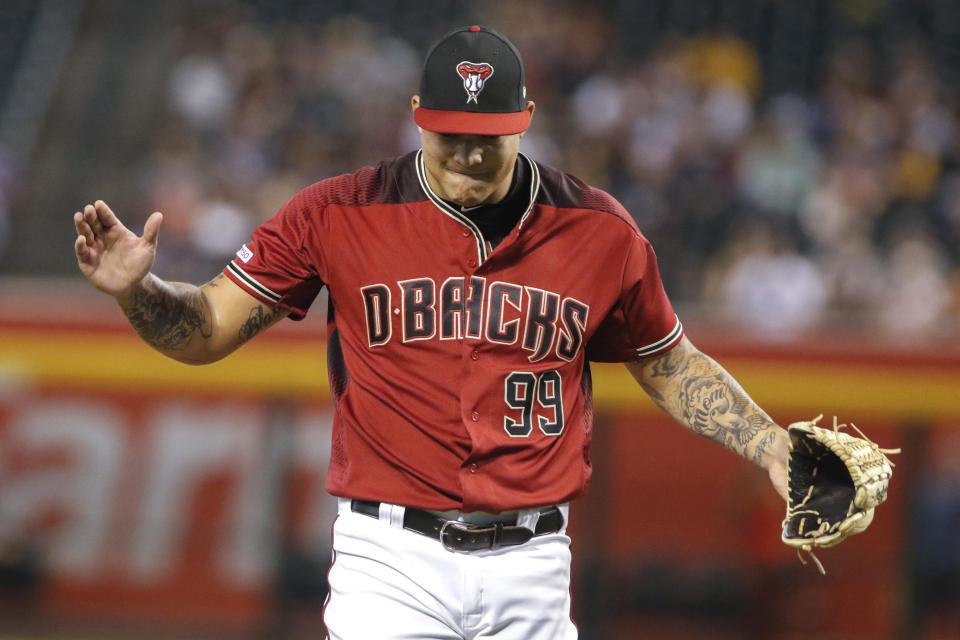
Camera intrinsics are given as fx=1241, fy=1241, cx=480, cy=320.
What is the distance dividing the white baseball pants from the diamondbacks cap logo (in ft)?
3.37

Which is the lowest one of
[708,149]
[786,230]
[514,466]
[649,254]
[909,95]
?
[514,466]

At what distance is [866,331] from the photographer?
732 cm

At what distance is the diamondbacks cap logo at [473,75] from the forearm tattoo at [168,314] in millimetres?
852

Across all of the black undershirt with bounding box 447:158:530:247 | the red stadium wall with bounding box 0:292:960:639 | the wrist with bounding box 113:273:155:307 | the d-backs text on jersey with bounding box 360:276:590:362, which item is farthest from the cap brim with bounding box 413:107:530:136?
the red stadium wall with bounding box 0:292:960:639

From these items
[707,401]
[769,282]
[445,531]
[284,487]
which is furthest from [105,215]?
[769,282]

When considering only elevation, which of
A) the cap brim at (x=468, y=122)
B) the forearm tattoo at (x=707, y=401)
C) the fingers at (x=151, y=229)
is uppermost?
the cap brim at (x=468, y=122)

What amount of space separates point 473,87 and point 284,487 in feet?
14.8

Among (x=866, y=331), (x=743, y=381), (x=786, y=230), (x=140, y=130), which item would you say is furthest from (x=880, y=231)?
(x=140, y=130)

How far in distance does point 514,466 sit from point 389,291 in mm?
537

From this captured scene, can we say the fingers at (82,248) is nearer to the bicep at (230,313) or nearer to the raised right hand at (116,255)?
the raised right hand at (116,255)

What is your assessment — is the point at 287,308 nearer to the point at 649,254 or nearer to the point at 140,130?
the point at 649,254

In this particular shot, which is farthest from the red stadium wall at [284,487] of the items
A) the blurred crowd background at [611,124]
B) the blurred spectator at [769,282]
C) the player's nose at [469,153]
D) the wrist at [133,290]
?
the player's nose at [469,153]

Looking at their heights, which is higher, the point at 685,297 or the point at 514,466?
the point at 685,297

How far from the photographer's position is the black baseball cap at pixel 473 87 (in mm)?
2939
